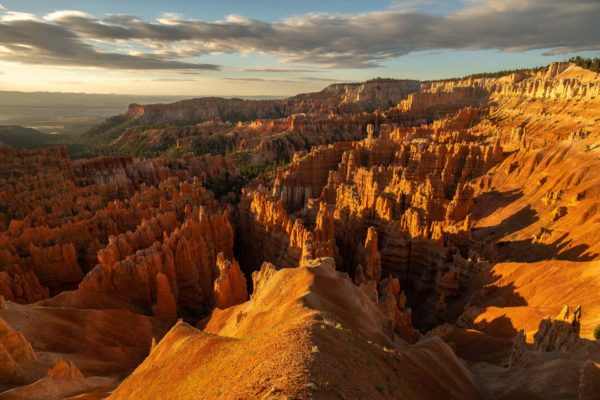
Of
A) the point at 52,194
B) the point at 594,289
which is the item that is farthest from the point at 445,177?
the point at 52,194

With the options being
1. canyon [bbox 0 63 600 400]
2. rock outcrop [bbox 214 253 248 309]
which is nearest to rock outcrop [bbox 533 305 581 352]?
canyon [bbox 0 63 600 400]

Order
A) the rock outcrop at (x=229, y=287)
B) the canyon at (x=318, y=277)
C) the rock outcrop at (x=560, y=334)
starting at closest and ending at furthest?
the canyon at (x=318, y=277) < the rock outcrop at (x=560, y=334) < the rock outcrop at (x=229, y=287)

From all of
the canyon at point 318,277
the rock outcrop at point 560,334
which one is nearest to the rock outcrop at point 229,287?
the canyon at point 318,277

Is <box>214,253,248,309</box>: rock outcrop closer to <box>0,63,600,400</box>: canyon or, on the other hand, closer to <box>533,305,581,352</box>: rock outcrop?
<box>0,63,600,400</box>: canyon

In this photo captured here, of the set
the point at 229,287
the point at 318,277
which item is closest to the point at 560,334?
the point at 318,277

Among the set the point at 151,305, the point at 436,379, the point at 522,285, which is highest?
the point at 436,379

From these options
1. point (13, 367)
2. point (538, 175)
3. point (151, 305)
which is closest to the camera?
point (13, 367)

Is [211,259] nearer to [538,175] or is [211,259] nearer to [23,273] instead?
[23,273]

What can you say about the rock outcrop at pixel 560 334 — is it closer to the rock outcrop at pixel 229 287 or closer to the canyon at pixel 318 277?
the canyon at pixel 318 277

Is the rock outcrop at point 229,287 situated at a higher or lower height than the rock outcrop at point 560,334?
lower
